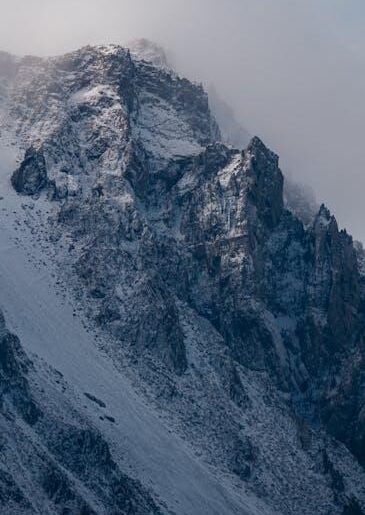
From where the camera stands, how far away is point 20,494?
620 feet

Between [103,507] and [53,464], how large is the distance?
→ 983cm

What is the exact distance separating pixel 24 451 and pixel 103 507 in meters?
14.2

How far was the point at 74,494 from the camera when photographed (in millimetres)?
195625

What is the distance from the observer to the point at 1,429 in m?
198

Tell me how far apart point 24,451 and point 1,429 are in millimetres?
4659

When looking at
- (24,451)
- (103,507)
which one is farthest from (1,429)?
(103,507)

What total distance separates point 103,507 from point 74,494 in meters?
6.22

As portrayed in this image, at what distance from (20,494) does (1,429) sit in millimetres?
12559

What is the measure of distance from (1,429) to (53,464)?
8990 millimetres

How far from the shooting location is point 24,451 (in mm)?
197000

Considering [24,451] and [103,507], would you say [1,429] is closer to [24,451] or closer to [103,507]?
[24,451]

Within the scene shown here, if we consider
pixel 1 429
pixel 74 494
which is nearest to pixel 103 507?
pixel 74 494

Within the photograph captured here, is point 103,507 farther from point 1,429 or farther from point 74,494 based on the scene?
point 1,429

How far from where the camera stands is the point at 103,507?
200 metres
